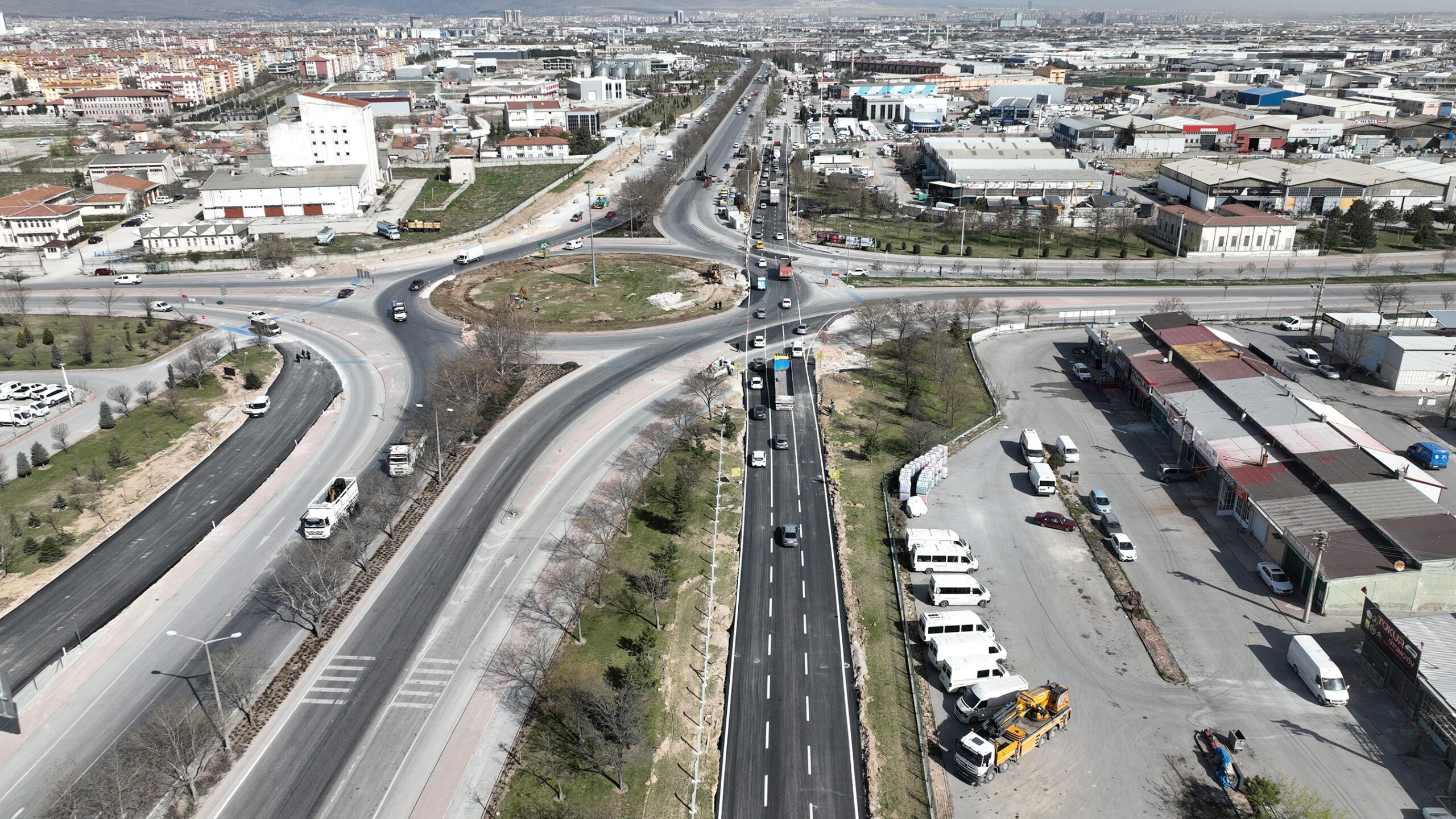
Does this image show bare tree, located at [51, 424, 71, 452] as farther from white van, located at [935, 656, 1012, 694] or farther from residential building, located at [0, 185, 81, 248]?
residential building, located at [0, 185, 81, 248]

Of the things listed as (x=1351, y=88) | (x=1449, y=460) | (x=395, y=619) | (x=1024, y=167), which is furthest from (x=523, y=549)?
(x=1351, y=88)

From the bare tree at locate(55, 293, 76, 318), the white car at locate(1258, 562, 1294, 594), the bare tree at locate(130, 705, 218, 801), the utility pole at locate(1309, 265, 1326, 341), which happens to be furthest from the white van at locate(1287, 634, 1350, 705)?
the bare tree at locate(55, 293, 76, 318)

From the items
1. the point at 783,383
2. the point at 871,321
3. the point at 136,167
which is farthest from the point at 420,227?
the point at 783,383

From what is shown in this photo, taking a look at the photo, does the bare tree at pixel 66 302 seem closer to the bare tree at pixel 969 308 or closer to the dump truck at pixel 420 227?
the dump truck at pixel 420 227

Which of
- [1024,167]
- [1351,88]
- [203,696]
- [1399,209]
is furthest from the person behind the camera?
[1351,88]

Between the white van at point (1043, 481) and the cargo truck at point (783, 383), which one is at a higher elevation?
the cargo truck at point (783, 383)

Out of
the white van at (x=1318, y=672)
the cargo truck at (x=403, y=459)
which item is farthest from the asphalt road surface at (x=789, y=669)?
the cargo truck at (x=403, y=459)

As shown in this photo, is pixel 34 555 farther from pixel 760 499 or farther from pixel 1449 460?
pixel 1449 460
